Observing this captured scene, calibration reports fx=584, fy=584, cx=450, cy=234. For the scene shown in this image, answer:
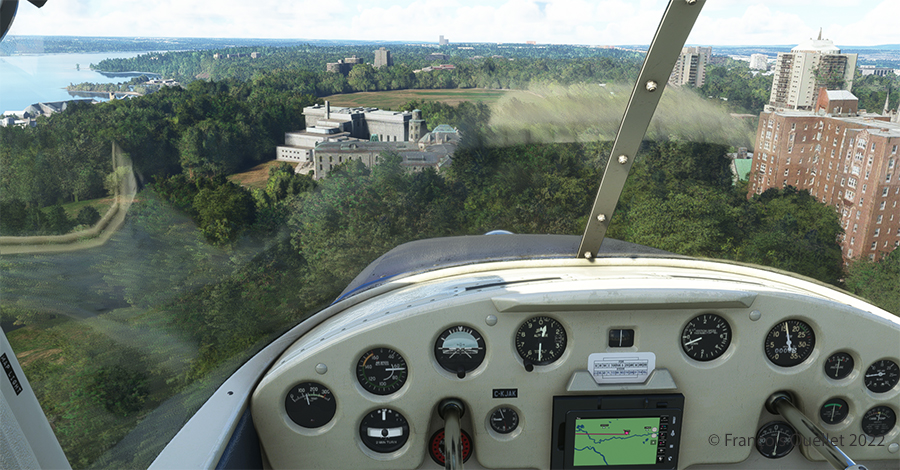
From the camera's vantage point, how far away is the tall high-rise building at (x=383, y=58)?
2033mm

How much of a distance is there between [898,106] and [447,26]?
1.41 meters

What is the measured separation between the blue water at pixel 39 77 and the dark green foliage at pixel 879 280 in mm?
2535

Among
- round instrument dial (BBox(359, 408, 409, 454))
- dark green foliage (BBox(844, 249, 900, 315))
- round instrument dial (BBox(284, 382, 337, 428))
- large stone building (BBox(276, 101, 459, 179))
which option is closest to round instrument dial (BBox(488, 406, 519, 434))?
round instrument dial (BBox(359, 408, 409, 454))

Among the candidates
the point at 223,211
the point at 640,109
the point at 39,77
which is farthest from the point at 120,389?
the point at 640,109

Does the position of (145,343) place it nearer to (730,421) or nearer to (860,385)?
(730,421)

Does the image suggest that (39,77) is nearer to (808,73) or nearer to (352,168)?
(352,168)

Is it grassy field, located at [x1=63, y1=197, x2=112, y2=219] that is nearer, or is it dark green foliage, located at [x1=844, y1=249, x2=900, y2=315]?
grassy field, located at [x1=63, y1=197, x2=112, y2=219]

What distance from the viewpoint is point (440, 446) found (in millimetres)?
2238

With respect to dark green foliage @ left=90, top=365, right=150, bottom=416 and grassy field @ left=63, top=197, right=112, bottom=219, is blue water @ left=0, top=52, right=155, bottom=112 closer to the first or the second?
grassy field @ left=63, top=197, right=112, bottom=219

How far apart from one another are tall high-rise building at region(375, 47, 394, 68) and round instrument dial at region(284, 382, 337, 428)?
3.81 feet

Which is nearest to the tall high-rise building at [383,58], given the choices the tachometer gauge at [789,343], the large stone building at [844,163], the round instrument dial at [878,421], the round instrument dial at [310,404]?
the round instrument dial at [310,404]

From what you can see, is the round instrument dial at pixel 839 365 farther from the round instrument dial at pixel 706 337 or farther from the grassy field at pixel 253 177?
the grassy field at pixel 253 177

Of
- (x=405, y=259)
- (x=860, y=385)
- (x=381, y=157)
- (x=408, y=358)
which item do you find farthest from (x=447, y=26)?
(x=860, y=385)

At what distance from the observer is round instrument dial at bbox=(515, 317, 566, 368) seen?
6.75ft
